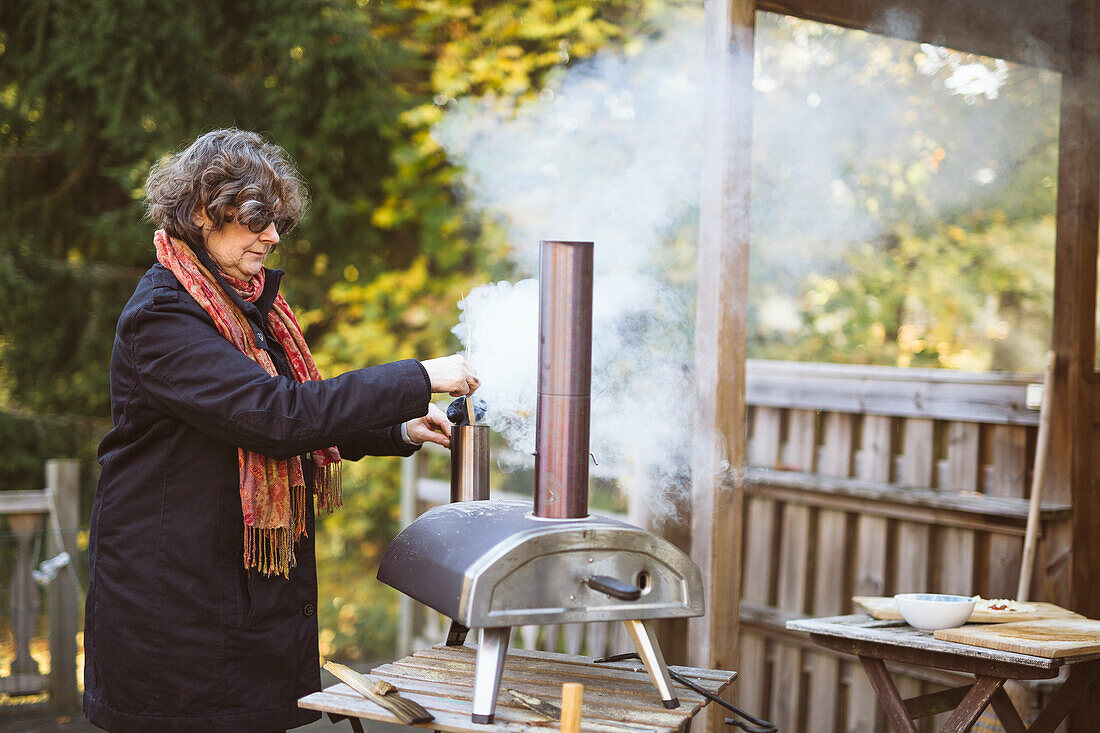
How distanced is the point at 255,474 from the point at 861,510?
8.53ft

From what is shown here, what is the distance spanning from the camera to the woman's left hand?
7.29 feet

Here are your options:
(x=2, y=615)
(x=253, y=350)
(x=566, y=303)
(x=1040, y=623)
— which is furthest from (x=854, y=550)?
(x=2, y=615)

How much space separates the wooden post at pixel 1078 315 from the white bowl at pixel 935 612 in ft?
4.01

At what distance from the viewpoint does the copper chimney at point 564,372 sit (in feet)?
5.84

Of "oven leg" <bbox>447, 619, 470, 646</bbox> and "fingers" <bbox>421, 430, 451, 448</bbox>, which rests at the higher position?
"fingers" <bbox>421, 430, 451, 448</bbox>

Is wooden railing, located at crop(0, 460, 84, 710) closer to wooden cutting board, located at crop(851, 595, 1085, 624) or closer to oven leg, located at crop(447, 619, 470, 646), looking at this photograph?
oven leg, located at crop(447, 619, 470, 646)

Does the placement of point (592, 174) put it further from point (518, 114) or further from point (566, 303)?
point (566, 303)

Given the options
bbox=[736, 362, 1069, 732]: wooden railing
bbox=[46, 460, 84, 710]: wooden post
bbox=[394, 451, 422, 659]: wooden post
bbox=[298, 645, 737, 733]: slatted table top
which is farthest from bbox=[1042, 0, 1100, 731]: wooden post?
bbox=[46, 460, 84, 710]: wooden post

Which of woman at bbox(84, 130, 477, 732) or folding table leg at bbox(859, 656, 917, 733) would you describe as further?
folding table leg at bbox(859, 656, 917, 733)

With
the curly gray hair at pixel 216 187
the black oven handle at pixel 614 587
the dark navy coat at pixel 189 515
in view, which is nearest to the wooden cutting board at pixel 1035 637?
the black oven handle at pixel 614 587

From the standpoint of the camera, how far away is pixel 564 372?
1789 mm

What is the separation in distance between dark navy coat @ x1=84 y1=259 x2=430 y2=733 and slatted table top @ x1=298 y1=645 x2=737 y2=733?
0.19 metres

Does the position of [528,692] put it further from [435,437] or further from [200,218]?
[200,218]

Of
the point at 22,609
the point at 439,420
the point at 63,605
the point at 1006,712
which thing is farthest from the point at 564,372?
the point at 22,609
